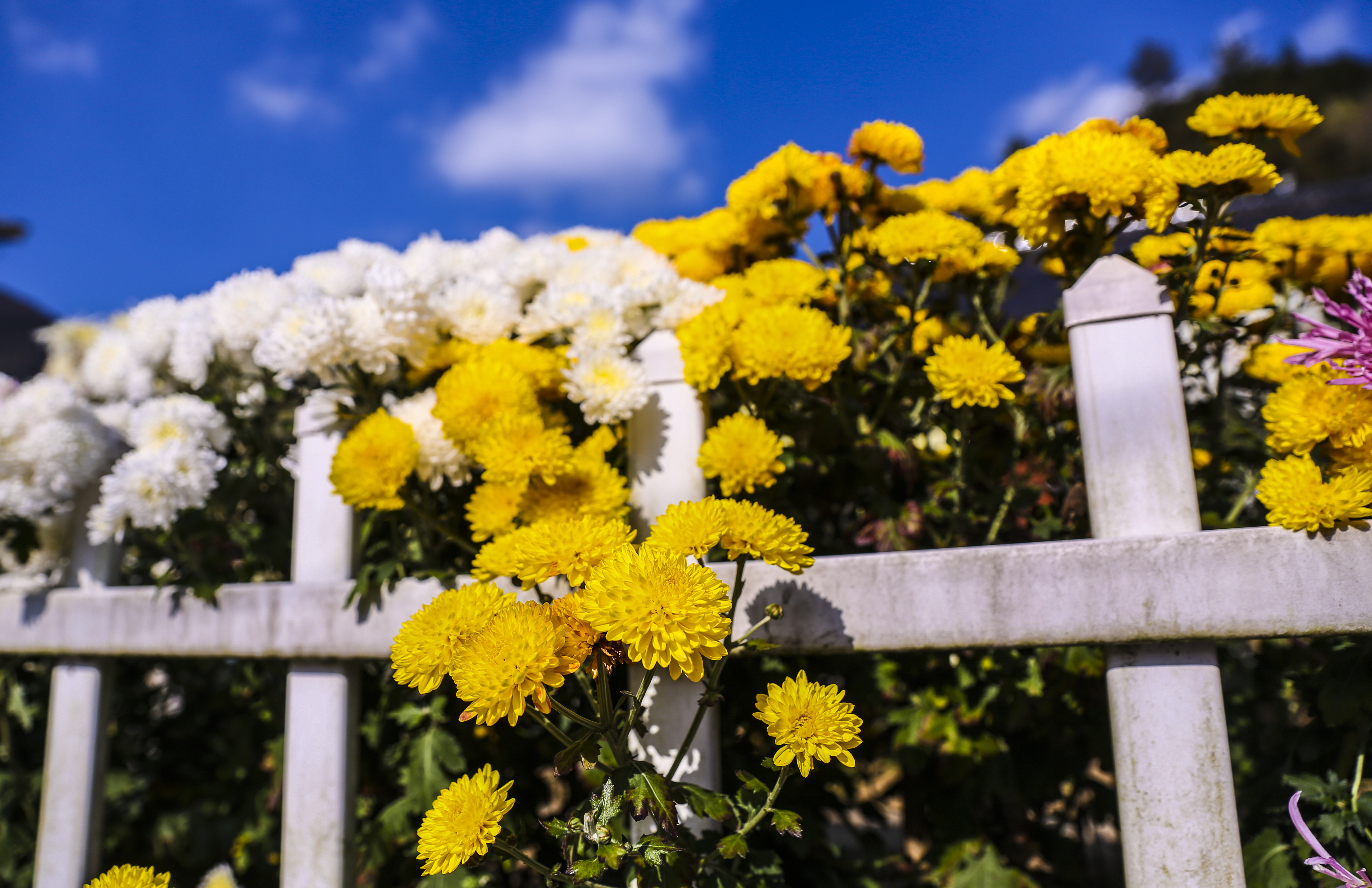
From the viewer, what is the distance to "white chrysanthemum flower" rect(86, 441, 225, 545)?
5.50 ft

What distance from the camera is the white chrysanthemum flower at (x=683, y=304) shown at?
5.44 ft

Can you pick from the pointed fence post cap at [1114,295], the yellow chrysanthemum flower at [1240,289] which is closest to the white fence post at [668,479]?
the pointed fence post cap at [1114,295]

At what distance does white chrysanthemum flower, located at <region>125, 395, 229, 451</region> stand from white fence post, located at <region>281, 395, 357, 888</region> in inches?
10.5

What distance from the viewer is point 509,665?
2.83 feet

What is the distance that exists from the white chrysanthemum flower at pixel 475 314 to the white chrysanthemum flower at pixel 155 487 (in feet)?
2.06

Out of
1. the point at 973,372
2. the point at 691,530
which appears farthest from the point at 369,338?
the point at 973,372

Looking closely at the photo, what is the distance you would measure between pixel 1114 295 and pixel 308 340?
1.43 m

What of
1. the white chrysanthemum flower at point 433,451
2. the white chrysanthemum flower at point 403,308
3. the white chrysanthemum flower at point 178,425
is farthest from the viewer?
the white chrysanthemum flower at point 178,425

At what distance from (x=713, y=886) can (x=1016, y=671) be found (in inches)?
28.7

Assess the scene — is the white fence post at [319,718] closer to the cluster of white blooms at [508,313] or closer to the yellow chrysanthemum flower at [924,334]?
the cluster of white blooms at [508,313]

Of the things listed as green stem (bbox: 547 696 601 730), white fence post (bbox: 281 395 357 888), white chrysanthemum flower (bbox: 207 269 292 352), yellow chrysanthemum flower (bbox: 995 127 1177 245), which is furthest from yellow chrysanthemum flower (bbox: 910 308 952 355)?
white chrysanthemum flower (bbox: 207 269 292 352)

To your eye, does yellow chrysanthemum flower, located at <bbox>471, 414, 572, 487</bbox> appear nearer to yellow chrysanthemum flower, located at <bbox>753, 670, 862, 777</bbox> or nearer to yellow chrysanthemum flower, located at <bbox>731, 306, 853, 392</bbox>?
yellow chrysanthemum flower, located at <bbox>731, 306, 853, 392</bbox>

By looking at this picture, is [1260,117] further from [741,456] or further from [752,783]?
[752,783]

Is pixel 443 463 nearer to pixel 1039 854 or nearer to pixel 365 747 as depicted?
pixel 365 747
